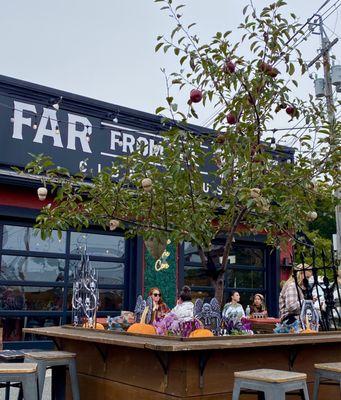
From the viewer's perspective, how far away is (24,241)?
973 cm

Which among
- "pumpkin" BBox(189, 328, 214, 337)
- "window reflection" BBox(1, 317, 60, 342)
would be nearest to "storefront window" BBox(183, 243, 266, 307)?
"window reflection" BBox(1, 317, 60, 342)

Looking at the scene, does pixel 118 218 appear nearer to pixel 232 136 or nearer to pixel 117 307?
pixel 232 136

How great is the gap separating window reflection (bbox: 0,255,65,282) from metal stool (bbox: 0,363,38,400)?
539 cm

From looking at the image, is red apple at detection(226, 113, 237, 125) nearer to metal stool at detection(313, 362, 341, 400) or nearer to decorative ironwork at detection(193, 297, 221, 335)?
decorative ironwork at detection(193, 297, 221, 335)

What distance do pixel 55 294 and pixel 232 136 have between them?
6236 mm

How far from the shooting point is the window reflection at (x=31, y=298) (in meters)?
9.42

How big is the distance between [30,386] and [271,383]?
1.83 m

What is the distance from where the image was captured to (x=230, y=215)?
5633 millimetres

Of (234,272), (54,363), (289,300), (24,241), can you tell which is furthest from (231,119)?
(234,272)

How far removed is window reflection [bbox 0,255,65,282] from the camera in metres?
9.48

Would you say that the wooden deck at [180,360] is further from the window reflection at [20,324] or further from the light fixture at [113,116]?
the light fixture at [113,116]

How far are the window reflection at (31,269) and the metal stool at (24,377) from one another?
539 centimetres

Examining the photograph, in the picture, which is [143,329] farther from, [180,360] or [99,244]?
[99,244]

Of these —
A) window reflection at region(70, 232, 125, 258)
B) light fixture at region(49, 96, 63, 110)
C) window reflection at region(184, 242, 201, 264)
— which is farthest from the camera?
window reflection at region(184, 242, 201, 264)
